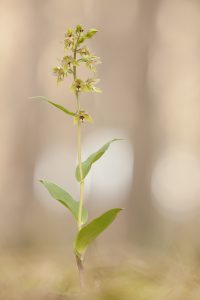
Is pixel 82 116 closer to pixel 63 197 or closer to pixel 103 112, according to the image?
pixel 63 197

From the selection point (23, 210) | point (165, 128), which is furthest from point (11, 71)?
point (165, 128)

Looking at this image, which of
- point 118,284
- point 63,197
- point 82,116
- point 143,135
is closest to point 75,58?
point 82,116

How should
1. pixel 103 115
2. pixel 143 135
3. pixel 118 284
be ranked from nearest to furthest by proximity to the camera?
→ pixel 118 284
pixel 143 135
pixel 103 115

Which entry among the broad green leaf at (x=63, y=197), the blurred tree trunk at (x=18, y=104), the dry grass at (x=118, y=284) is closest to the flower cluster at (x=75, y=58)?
the broad green leaf at (x=63, y=197)

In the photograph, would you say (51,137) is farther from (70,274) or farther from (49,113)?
(70,274)

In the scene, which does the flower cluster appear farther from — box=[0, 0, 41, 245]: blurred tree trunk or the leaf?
box=[0, 0, 41, 245]: blurred tree trunk

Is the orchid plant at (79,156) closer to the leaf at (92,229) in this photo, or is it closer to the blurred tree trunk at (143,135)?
the leaf at (92,229)
